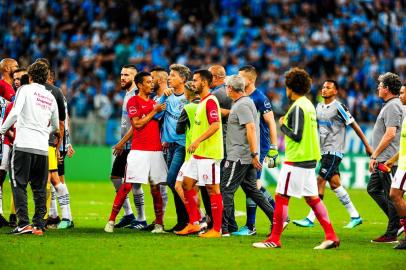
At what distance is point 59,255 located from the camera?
10703mm

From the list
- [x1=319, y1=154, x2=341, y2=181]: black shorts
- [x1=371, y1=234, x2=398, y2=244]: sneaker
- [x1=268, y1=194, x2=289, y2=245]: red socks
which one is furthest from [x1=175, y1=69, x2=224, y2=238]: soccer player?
[x1=319, y1=154, x2=341, y2=181]: black shorts

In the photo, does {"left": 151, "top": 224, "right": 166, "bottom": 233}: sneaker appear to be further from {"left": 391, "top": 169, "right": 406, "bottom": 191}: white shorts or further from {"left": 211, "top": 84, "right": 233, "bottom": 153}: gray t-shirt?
{"left": 391, "top": 169, "right": 406, "bottom": 191}: white shorts

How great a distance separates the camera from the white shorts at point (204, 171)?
42.0 feet

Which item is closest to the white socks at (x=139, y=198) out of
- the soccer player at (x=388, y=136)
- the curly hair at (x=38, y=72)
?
the curly hair at (x=38, y=72)

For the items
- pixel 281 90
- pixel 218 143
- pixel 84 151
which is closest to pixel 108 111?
pixel 84 151

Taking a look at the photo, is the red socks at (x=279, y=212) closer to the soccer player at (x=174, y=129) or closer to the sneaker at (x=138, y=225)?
the soccer player at (x=174, y=129)

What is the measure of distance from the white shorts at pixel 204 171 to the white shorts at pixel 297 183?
1.51 m

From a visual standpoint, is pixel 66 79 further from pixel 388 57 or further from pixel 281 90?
pixel 388 57

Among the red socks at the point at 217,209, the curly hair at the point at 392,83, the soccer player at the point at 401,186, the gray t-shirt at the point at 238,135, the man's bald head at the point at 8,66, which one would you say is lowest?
the red socks at the point at 217,209

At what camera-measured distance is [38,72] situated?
12602mm

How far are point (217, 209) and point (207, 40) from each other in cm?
1957

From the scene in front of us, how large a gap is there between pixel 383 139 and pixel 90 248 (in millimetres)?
4265

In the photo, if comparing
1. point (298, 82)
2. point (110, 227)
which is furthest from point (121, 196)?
point (298, 82)

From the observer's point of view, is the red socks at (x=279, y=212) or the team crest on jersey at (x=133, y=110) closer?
the red socks at (x=279, y=212)
